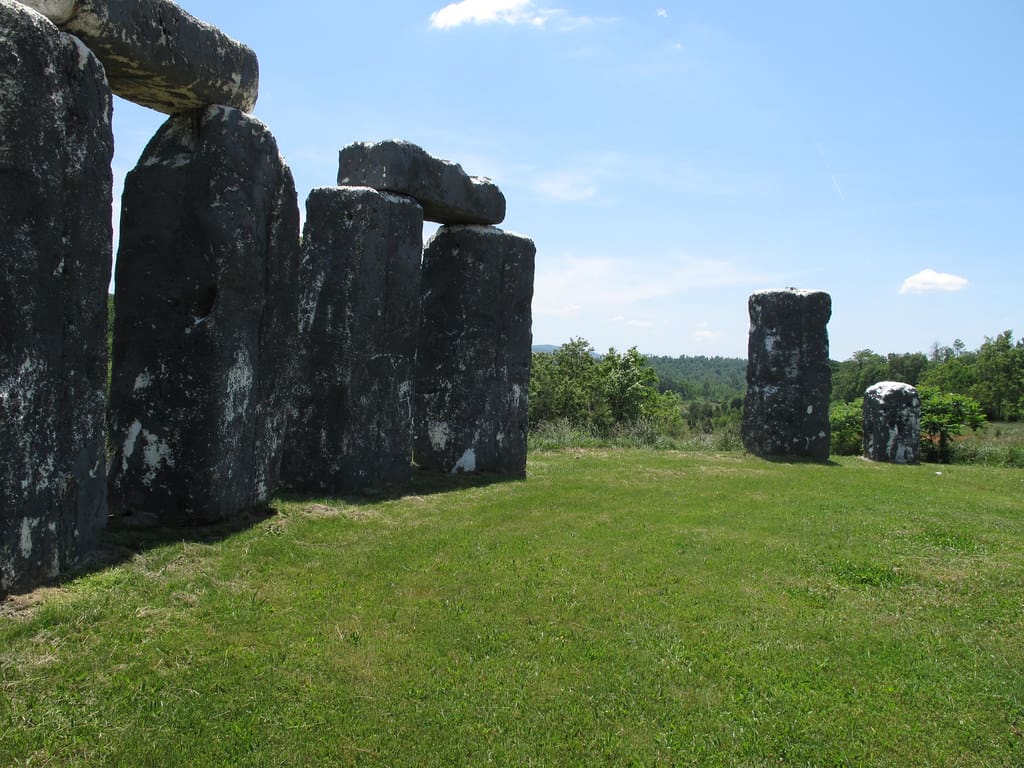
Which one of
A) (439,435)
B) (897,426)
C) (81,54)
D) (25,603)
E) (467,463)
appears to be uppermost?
(81,54)

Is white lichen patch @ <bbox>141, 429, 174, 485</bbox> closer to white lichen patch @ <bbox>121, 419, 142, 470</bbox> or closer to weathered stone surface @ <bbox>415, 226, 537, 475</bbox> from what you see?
white lichen patch @ <bbox>121, 419, 142, 470</bbox>

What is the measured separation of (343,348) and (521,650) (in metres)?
4.91

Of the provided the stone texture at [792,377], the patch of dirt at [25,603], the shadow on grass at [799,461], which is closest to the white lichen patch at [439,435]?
the patch of dirt at [25,603]

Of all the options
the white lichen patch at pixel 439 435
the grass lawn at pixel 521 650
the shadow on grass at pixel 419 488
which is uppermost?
the white lichen patch at pixel 439 435

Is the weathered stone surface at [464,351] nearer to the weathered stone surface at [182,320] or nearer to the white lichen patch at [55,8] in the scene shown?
the weathered stone surface at [182,320]

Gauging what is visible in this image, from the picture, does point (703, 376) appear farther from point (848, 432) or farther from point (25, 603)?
point (25, 603)

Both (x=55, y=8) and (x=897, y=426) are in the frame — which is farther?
(x=897, y=426)

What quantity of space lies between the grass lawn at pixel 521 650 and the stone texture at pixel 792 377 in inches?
311

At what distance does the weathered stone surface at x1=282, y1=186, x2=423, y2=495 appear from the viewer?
840cm

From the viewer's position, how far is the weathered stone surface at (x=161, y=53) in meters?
5.16

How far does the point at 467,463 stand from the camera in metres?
10.5

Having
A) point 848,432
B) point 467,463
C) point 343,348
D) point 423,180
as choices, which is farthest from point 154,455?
point 848,432

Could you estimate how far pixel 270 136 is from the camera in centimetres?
668

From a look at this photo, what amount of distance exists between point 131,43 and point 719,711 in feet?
19.4
